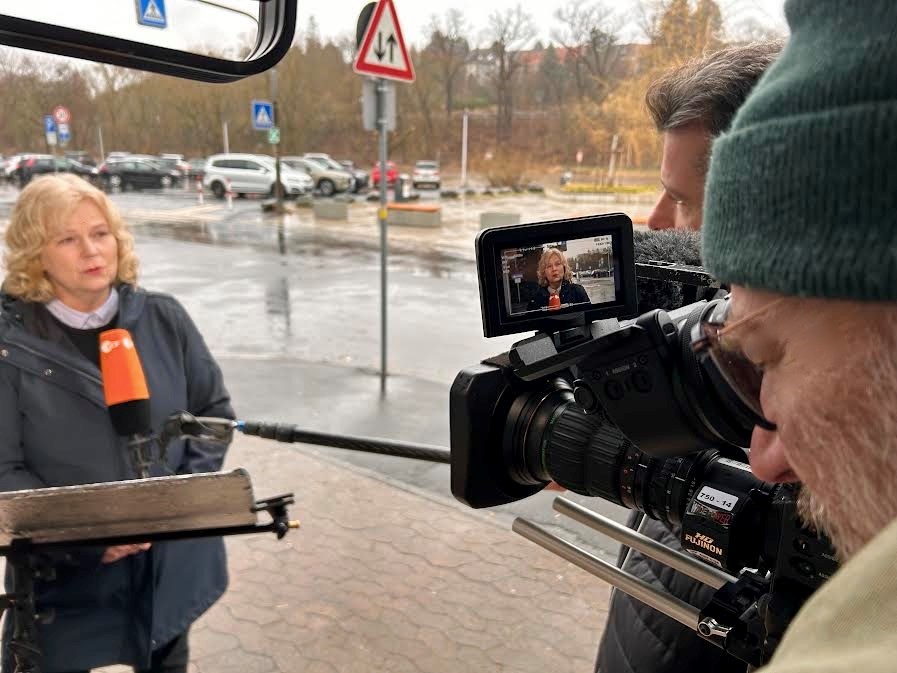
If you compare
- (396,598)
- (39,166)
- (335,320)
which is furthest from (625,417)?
(39,166)

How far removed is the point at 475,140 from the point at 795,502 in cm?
4697

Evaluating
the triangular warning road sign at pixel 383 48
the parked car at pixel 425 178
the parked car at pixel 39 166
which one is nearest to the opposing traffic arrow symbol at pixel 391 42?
the triangular warning road sign at pixel 383 48

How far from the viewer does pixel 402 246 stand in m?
15.7

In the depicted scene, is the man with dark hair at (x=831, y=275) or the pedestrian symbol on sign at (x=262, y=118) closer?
the man with dark hair at (x=831, y=275)

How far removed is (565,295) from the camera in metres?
1.14

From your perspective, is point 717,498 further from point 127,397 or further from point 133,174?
point 133,174

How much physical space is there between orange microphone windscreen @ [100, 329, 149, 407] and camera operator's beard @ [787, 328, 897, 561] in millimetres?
1703

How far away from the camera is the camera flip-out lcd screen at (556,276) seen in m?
1.12

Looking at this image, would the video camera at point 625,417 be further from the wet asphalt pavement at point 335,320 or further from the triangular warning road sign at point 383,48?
the triangular warning road sign at point 383,48

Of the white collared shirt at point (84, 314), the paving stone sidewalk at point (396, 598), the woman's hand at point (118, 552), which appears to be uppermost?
the white collared shirt at point (84, 314)

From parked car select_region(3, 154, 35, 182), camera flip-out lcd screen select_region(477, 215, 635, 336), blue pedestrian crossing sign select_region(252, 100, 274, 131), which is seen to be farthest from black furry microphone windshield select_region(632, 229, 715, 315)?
parked car select_region(3, 154, 35, 182)

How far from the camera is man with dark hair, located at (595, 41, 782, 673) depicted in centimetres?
132

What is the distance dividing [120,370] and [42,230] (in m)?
0.61

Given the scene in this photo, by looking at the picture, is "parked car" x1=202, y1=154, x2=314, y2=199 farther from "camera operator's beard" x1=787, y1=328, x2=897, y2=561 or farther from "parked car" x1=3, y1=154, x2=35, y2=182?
"camera operator's beard" x1=787, y1=328, x2=897, y2=561
